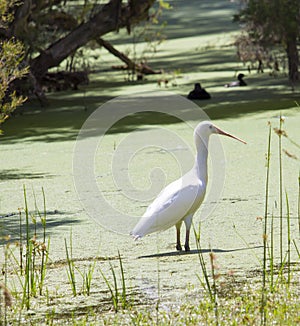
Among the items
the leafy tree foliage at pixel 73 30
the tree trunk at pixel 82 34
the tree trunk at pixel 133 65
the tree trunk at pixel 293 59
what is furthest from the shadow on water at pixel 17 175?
the tree trunk at pixel 133 65

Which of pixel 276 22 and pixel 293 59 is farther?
pixel 293 59

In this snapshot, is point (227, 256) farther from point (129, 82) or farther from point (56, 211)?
point (129, 82)

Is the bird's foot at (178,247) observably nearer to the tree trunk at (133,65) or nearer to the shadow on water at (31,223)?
the shadow on water at (31,223)

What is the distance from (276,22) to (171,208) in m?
5.79

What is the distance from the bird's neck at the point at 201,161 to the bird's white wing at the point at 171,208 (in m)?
0.10

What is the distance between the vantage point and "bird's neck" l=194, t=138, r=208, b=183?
15.2 feet

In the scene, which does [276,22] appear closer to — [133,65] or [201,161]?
[133,65]

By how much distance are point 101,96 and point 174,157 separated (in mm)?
3990

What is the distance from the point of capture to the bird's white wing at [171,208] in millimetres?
4395

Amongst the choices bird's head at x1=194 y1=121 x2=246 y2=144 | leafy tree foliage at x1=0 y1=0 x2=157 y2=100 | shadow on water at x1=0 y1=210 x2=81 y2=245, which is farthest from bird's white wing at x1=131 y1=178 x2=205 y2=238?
leafy tree foliage at x1=0 y1=0 x2=157 y2=100

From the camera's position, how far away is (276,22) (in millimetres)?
9852

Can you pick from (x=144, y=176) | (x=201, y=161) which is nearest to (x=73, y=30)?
(x=144, y=176)

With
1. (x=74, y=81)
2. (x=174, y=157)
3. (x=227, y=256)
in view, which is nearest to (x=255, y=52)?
(x=74, y=81)

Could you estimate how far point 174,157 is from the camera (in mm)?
7137
